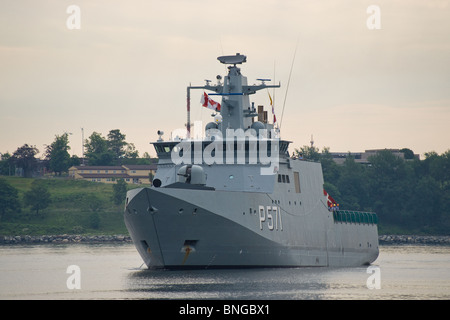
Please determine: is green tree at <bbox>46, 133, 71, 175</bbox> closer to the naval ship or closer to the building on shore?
the building on shore

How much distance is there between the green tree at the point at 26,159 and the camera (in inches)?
5689

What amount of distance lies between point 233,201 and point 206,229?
194cm

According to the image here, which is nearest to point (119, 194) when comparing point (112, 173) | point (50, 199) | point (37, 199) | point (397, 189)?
point (50, 199)

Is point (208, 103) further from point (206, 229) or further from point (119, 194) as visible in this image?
point (119, 194)

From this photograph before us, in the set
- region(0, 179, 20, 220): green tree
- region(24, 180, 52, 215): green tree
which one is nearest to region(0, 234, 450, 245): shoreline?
region(24, 180, 52, 215): green tree

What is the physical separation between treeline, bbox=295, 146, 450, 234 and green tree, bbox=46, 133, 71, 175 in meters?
41.2

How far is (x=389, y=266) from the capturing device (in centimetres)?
5741

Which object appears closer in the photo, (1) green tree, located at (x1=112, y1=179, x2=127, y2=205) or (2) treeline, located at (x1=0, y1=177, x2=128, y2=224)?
(2) treeline, located at (x1=0, y1=177, x2=128, y2=224)

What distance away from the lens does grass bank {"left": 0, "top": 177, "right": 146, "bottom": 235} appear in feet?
339

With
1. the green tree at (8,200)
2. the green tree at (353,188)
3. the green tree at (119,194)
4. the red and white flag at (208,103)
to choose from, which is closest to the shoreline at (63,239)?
the green tree at (8,200)

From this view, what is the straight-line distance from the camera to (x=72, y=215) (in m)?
110
